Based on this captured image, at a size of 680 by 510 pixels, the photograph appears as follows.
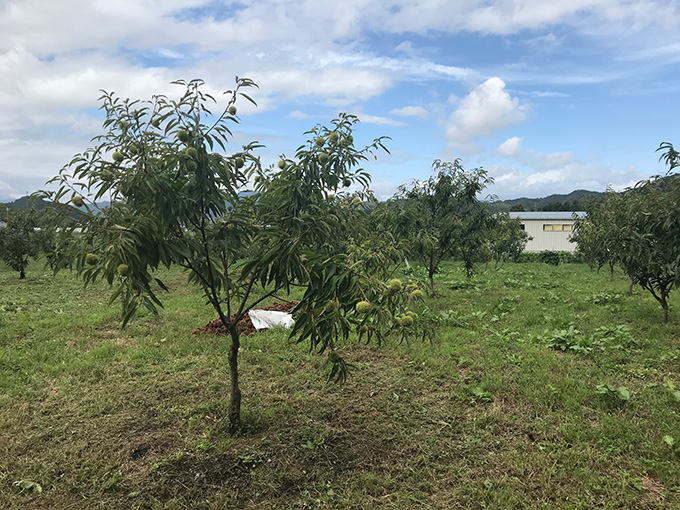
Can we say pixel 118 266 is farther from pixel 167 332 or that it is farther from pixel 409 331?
pixel 167 332

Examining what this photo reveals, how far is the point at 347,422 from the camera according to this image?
405 centimetres

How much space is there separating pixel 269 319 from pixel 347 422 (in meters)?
3.98

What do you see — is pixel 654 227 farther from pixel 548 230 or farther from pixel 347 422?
pixel 548 230

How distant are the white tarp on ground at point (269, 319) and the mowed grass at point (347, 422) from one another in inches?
24.9

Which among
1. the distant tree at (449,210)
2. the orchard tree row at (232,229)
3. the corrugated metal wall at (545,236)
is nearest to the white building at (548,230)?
the corrugated metal wall at (545,236)

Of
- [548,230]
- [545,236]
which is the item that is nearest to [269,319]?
[545,236]

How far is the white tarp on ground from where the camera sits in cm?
751

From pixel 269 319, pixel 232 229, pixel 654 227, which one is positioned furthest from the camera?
pixel 269 319

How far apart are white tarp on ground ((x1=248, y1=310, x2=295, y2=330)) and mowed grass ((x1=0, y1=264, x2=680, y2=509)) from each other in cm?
63

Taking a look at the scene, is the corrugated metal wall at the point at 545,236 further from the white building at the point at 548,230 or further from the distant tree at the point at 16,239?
the distant tree at the point at 16,239

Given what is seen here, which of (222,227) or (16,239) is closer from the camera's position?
(222,227)

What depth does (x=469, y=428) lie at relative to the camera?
3.91m

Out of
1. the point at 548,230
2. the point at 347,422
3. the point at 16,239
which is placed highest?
the point at 16,239

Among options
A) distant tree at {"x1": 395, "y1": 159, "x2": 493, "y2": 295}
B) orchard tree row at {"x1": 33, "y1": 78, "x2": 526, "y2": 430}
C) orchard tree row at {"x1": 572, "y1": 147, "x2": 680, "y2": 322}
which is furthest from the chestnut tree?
distant tree at {"x1": 395, "y1": 159, "x2": 493, "y2": 295}
